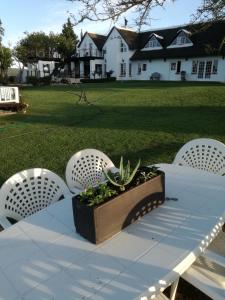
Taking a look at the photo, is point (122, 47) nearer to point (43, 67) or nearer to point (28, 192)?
point (43, 67)

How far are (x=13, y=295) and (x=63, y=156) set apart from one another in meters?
4.81

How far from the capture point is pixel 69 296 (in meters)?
1.28

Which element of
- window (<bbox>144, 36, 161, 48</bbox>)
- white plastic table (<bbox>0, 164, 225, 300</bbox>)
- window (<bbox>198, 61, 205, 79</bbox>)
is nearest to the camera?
white plastic table (<bbox>0, 164, 225, 300</bbox>)

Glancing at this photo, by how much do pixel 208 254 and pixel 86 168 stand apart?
1713 millimetres

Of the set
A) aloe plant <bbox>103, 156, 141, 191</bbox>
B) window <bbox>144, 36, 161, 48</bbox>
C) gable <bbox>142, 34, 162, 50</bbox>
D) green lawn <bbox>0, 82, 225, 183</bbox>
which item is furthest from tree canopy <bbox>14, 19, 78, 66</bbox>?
aloe plant <bbox>103, 156, 141, 191</bbox>

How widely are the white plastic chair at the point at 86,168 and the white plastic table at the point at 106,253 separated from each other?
878 millimetres

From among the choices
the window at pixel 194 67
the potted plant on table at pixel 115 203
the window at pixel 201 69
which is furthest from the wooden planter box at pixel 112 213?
the window at pixel 194 67

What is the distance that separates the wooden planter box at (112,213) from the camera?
5.29 feet

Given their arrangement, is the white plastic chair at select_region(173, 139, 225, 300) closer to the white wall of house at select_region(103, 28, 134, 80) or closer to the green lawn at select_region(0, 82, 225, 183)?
the green lawn at select_region(0, 82, 225, 183)

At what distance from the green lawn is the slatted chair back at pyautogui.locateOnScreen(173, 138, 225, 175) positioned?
2085mm

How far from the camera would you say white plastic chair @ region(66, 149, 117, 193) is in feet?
9.91

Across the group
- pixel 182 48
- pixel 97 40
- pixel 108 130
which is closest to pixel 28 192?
pixel 108 130

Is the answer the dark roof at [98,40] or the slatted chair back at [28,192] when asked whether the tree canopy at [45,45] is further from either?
the slatted chair back at [28,192]

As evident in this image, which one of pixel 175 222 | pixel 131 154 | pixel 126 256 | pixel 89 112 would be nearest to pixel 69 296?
pixel 126 256
